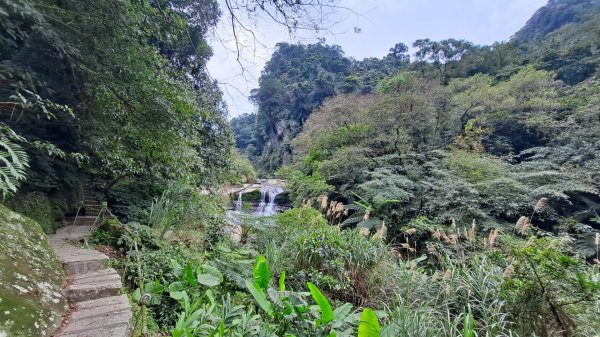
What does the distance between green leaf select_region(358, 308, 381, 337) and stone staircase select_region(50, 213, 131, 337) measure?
144cm

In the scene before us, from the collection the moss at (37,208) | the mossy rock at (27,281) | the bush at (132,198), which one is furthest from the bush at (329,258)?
the moss at (37,208)

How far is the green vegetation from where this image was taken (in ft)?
6.21

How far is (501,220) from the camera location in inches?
304

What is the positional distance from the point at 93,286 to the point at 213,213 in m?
2.66

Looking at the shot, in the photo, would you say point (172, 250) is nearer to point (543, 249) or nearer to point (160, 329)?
point (160, 329)

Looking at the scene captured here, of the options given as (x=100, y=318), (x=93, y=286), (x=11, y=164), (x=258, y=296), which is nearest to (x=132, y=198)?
(x=93, y=286)

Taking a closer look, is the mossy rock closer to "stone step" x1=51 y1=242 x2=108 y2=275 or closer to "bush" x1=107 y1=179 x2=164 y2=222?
"stone step" x1=51 y1=242 x2=108 y2=275

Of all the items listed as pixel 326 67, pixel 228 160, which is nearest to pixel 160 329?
pixel 228 160

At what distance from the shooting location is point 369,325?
1504 millimetres

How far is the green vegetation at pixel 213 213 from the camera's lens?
74.5 inches

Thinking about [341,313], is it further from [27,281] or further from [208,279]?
[27,281]

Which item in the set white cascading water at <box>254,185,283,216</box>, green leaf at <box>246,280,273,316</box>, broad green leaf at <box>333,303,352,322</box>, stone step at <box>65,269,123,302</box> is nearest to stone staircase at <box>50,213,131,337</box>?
stone step at <box>65,269,123,302</box>

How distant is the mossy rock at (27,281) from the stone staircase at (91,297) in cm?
10

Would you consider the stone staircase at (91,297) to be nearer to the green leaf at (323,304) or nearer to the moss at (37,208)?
the moss at (37,208)
